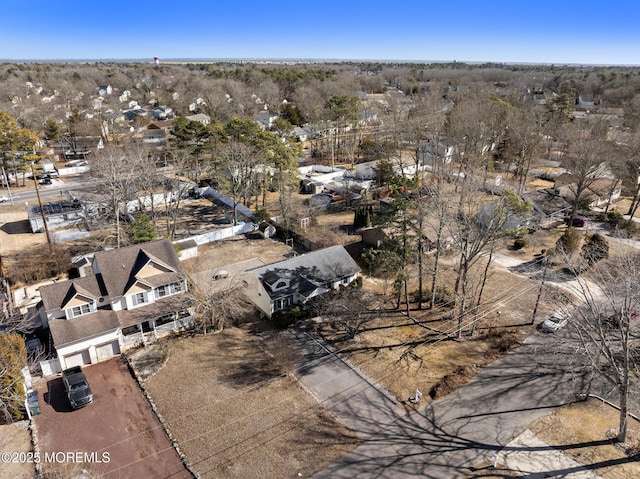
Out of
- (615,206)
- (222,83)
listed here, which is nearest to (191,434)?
(615,206)

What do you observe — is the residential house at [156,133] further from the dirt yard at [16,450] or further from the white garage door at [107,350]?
the dirt yard at [16,450]

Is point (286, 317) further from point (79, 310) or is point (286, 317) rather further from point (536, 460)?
point (536, 460)

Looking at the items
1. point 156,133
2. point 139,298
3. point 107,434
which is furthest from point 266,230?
point 156,133

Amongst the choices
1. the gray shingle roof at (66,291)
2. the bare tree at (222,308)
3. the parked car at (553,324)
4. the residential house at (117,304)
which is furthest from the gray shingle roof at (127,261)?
the parked car at (553,324)

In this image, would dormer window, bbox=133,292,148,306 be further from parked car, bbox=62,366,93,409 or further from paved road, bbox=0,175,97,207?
paved road, bbox=0,175,97,207

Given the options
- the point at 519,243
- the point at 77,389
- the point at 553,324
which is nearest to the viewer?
the point at 77,389

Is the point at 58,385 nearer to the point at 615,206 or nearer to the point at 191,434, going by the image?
the point at 191,434

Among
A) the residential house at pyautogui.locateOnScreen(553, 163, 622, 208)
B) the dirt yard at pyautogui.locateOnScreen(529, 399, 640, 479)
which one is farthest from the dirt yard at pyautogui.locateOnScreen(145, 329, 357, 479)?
the residential house at pyautogui.locateOnScreen(553, 163, 622, 208)

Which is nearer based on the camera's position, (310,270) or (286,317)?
(286,317)
